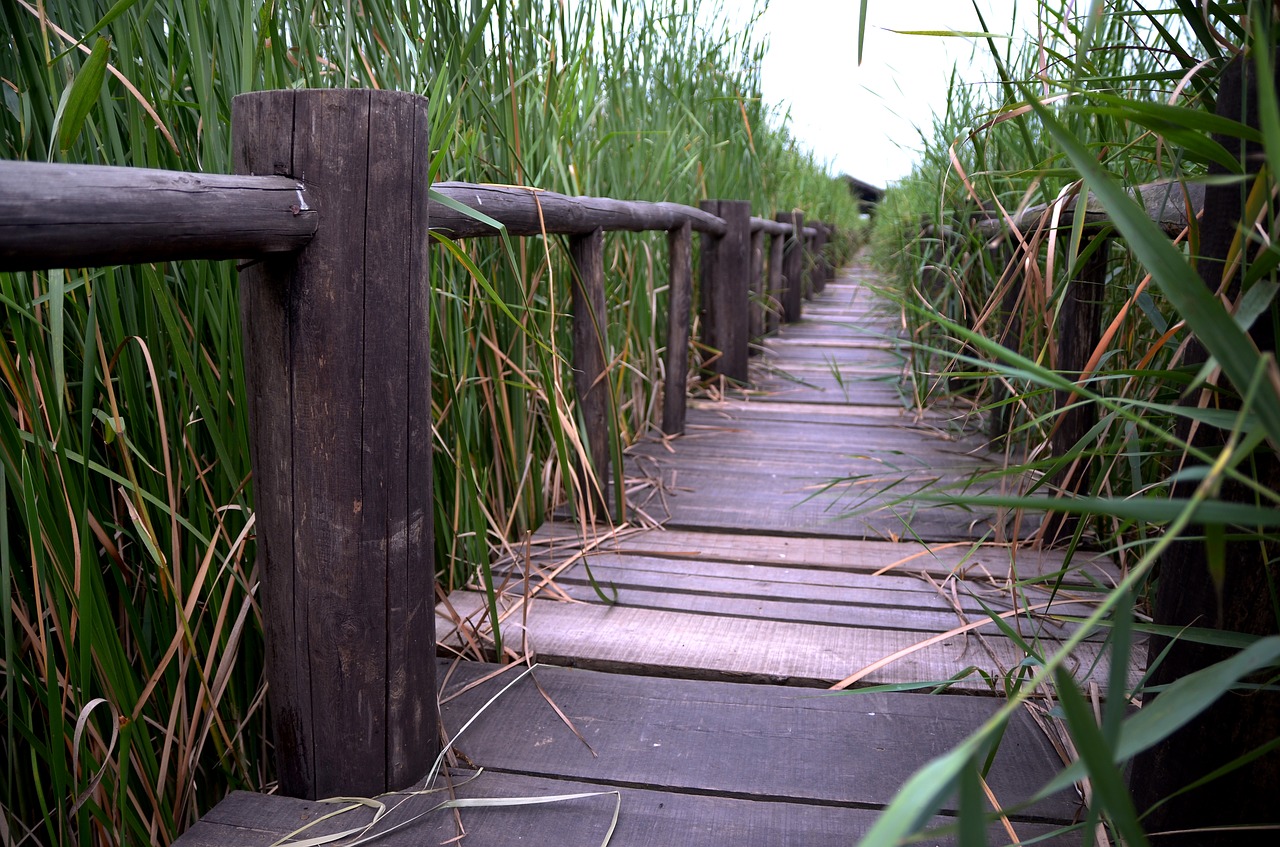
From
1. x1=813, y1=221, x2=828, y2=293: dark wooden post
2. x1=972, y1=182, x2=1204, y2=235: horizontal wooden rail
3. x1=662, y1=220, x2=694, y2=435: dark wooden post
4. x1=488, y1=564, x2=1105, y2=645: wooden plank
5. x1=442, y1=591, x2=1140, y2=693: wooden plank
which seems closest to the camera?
x1=972, y1=182, x2=1204, y2=235: horizontal wooden rail

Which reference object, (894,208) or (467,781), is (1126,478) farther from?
(894,208)

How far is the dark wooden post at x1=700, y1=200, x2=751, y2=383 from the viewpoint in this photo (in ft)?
14.1

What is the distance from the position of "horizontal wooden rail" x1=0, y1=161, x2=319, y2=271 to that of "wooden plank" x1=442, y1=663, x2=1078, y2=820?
31.6 inches

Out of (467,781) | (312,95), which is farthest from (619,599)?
(312,95)

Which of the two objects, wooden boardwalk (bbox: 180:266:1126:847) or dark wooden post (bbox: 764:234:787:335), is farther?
dark wooden post (bbox: 764:234:787:335)

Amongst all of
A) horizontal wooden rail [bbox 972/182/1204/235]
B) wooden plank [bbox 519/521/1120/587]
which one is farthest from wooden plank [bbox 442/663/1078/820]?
horizontal wooden rail [bbox 972/182/1204/235]

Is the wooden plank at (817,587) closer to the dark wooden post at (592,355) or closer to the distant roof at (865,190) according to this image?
the dark wooden post at (592,355)

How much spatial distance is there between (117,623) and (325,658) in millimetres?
474

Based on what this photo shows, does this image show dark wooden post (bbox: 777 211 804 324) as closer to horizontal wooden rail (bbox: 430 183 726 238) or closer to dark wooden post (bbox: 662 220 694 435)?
dark wooden post (bbox: 662 220 694 435)

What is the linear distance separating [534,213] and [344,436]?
36.5 inches

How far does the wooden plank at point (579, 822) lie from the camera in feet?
4.08

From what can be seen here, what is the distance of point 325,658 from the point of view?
4.12 ft

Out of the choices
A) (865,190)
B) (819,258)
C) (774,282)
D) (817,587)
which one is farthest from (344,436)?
(865,190)

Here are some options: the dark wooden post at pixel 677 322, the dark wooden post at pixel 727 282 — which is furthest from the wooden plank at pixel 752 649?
the dark wooden post at pixel 727 282
